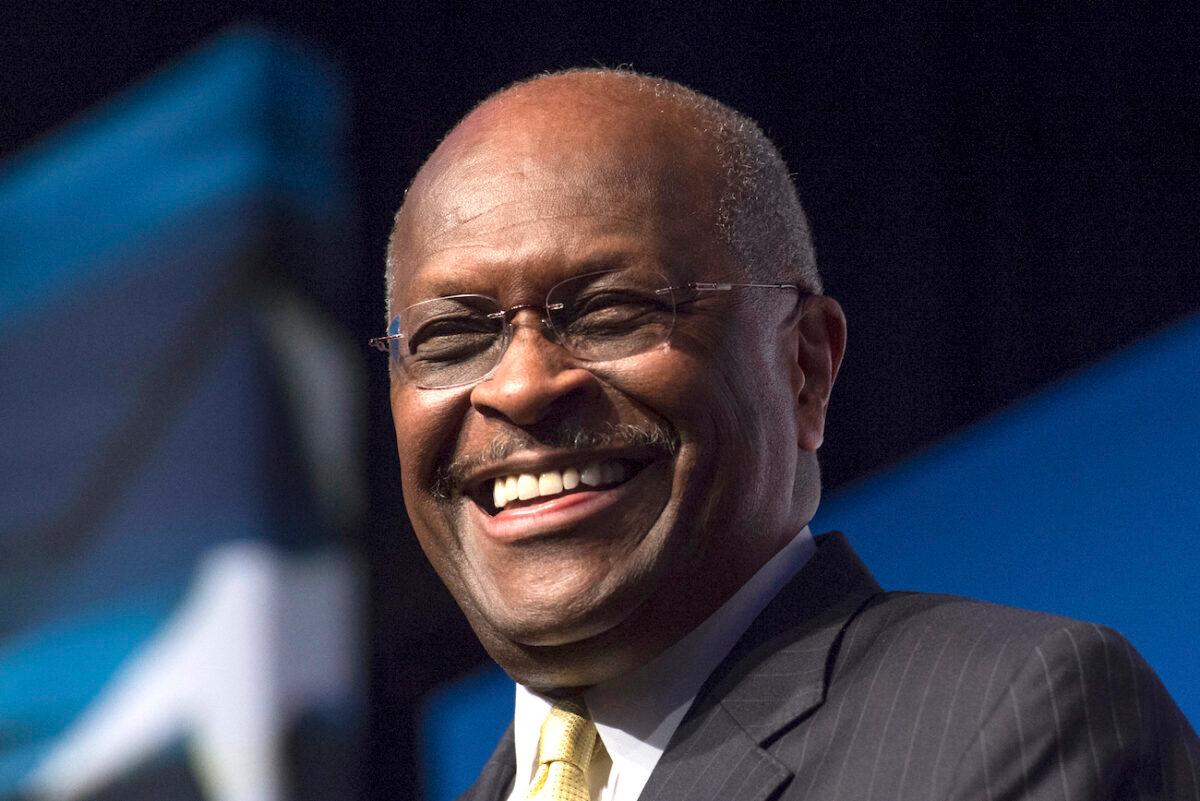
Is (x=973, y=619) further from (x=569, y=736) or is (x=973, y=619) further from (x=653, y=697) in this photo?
(x=569, y=736)

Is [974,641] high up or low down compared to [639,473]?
down

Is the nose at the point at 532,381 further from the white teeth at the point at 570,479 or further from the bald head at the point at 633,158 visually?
the bald head at the point at 633,158

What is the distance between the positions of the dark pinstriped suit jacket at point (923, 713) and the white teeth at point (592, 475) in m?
0.24

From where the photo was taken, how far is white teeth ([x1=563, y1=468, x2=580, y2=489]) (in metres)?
1.52

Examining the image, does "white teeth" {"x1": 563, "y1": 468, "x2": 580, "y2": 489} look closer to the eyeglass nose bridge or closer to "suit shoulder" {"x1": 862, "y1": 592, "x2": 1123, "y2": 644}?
the eyeglass nose bridge

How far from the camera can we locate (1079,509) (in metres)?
2.27

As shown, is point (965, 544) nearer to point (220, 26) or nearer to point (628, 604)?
point (628, 604)

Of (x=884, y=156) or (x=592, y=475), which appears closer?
(x=592, y=475)

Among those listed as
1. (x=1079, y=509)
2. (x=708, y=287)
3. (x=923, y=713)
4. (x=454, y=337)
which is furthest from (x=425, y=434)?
(x=1079, y=509)

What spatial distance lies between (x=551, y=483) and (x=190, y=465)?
5.41ft

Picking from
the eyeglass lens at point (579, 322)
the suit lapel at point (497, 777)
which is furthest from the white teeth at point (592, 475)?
the suit lapel at point (497, 777)

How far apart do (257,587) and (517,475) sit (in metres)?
1.45

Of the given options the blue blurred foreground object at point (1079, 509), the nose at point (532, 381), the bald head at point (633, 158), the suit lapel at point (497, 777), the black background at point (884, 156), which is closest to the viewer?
the nose at point (532, 381)

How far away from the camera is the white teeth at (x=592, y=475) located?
4.99 feet
